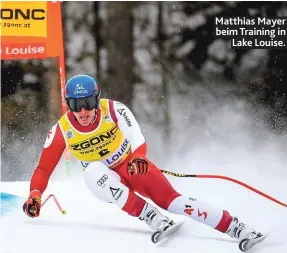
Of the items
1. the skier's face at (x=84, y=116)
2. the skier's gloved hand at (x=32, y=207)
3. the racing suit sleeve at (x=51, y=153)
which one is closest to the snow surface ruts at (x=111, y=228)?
the skier's gloved hand at (x=32, y=207)

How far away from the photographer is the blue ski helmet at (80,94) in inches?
102

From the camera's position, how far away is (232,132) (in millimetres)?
5180

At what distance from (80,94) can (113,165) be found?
0.41 m

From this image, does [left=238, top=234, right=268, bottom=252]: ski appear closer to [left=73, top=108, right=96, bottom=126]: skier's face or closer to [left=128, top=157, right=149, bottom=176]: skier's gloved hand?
[left=128, top=157, right=149, bottom=176]: skier's gloved hand

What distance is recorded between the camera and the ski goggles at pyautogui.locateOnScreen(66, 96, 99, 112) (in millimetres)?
2590

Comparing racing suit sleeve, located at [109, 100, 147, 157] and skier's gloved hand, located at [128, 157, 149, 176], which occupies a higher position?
racing suit sleeve, located at [109, 100, 147, 157]

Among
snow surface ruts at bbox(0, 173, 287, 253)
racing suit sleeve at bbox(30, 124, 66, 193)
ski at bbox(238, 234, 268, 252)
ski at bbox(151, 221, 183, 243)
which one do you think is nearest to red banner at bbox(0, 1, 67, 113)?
snow surface ruts at bbox(0, 173, 287, 253)

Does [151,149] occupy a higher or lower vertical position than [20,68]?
lower

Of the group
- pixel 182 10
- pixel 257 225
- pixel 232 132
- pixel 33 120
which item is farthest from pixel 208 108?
pixel 257 225

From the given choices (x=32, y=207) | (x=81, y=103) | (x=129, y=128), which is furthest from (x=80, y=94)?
(x=32, y=207)

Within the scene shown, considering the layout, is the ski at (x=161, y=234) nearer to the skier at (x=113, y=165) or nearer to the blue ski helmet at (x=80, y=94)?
the skier at (x=113, y=165)

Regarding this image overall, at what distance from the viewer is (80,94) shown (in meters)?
2.58

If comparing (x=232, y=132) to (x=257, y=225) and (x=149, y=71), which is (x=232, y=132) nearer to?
(x=149, y=71)

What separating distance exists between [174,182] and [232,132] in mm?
1562
